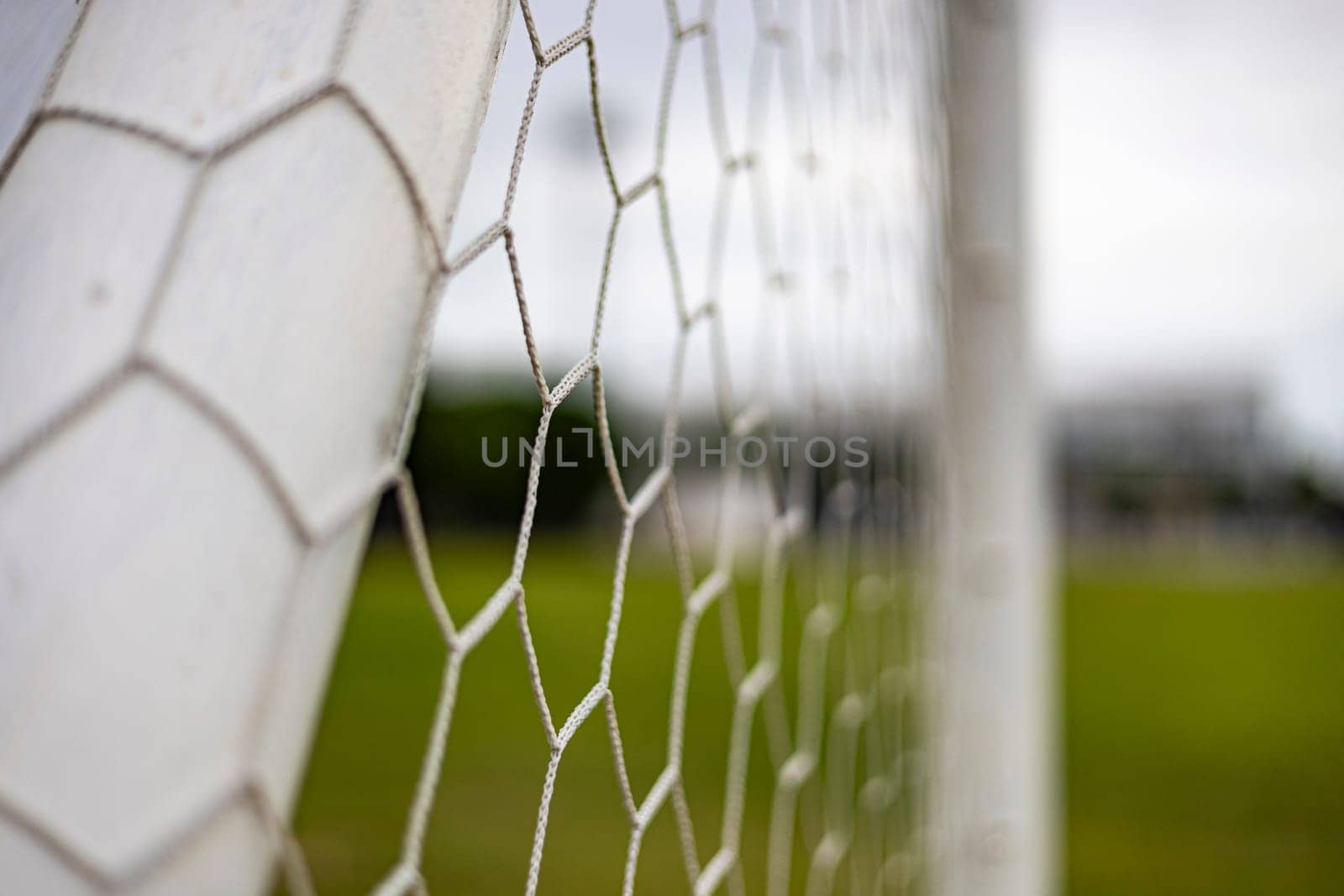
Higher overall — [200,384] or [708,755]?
[200,384]

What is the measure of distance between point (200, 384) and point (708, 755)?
132 inches

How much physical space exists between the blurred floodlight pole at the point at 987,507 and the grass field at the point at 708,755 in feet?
4.24

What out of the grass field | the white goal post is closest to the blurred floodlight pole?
the white goal post

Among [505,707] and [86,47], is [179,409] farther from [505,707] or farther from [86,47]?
[505,707]

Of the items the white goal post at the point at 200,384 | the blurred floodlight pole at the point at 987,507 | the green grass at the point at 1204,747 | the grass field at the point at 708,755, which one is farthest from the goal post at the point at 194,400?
the green grass at the point at 1204,747

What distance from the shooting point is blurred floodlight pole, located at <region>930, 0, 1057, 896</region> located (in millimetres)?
1092

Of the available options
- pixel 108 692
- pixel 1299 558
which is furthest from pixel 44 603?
pixel 1299 558

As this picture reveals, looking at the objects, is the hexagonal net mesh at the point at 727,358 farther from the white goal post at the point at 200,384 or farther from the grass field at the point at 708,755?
the grass field at the point at 708,755

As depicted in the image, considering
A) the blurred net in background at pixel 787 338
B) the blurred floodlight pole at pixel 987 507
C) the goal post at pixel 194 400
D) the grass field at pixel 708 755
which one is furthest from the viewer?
the grass field at pixel 708 755

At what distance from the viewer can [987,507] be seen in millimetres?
1105

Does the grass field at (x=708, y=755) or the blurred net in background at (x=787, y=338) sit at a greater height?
the blurred net in background at (x=787, y=338)

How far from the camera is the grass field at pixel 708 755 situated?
2480 mm

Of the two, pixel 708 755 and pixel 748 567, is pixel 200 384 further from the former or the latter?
pixel 748 567

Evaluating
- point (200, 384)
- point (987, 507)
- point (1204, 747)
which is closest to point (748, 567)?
point (1204, 747)
